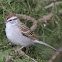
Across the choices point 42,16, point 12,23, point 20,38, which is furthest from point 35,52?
point 42,16

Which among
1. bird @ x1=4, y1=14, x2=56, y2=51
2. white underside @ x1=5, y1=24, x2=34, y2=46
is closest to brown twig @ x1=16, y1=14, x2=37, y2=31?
bird @ x1=4, y1=14, x2=56, y2=51

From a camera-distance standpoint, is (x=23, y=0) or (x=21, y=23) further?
(x=21, y=23)

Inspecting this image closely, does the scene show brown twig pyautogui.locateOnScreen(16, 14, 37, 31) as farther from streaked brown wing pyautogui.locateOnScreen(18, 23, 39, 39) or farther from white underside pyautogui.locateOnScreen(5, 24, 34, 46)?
white underside pyautogui.locateOnScreen(5, 24, 34, 46)

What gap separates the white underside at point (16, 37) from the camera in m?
3.80

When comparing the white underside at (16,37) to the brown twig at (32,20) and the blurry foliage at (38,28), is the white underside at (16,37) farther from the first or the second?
the brown twig at (32,20)

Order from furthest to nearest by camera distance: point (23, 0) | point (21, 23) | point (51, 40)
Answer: point (51, 40)
point (21, 23)
point (23, 0)

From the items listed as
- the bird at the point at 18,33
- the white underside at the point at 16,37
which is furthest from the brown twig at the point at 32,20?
the white underside at the point at 16,37

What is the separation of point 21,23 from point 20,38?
37 cm

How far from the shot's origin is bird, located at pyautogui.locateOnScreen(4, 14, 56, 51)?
12.5 feet

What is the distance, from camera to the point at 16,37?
3.87 meters

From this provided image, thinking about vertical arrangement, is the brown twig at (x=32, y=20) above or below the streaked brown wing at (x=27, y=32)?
above

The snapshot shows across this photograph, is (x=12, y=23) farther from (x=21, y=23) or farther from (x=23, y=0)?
(x=23, y=0)

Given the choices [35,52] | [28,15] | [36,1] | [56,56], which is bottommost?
[56,56]

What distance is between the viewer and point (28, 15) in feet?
14.4
